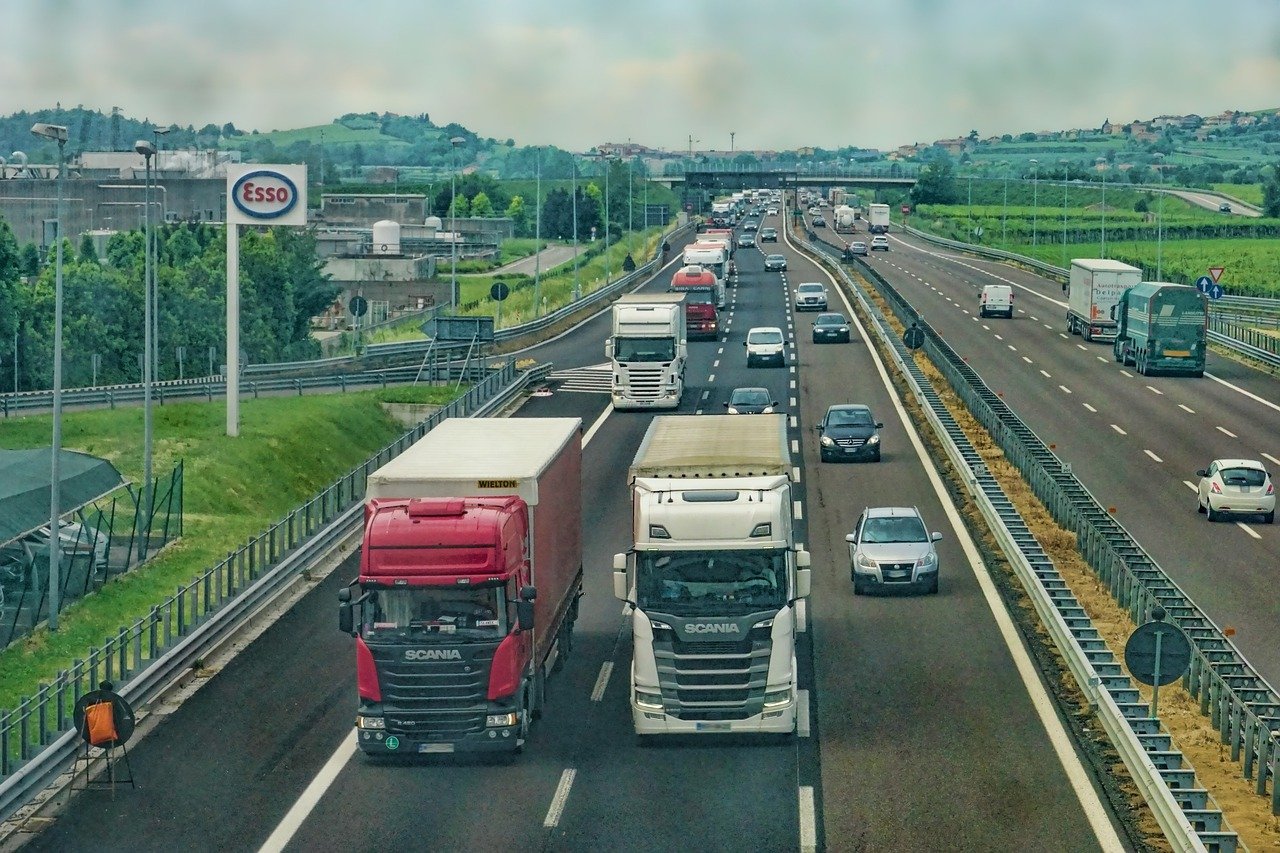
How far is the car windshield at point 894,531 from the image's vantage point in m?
36.6

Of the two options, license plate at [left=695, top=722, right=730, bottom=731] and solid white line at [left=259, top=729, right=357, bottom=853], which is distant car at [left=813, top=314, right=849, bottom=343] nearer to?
solid white line at [left=259, top=729, right=357, bottom=853]

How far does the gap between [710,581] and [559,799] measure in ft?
12.7

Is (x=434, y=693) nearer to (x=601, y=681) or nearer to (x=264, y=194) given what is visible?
(x=601, y=681)

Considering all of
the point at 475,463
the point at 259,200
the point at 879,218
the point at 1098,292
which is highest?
the point at 879,218

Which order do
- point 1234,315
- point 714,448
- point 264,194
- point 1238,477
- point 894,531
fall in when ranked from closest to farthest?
point 714,448
point 894,531
point 1238,477
point 264,194
point 1234,315

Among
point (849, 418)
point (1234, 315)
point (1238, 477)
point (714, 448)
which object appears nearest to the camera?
point (714, 448)

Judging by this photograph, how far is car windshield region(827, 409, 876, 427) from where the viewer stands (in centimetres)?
5344

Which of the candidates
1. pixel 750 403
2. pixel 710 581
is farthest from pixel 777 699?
pixel 750 403

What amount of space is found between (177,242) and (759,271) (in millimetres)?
49854

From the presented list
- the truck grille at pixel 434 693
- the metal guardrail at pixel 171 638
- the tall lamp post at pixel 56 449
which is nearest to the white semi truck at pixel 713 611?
the truck grille at pixel 434 693

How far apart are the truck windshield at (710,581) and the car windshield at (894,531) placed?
1171 centimetres

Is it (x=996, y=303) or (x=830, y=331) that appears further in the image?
(x=996, y=303)

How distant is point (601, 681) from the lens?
2983 centimetres

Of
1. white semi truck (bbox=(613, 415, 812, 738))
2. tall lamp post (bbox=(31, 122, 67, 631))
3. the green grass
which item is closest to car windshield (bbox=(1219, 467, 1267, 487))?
white semi truck (bbox=(613, 415, 812, 738))
